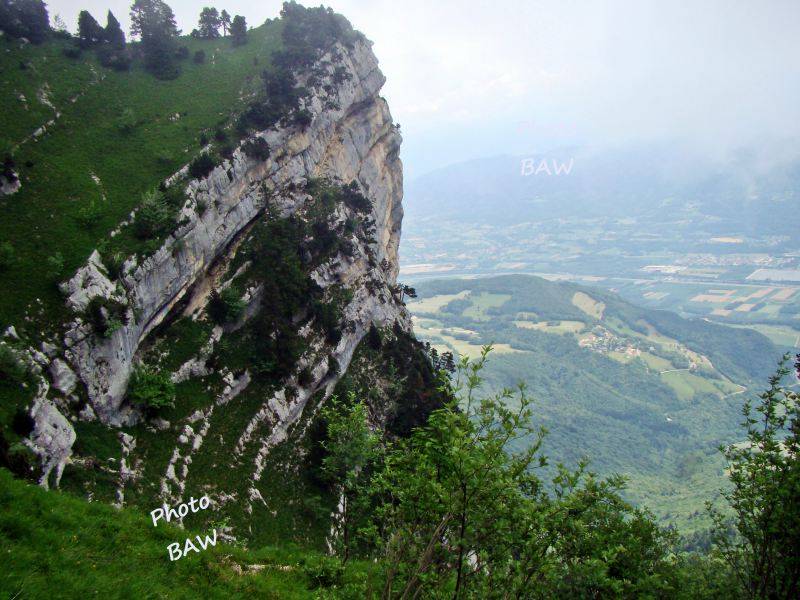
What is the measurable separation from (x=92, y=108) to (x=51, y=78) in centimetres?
564

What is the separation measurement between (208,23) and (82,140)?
43.0m

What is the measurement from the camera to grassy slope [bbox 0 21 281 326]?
1173 inches

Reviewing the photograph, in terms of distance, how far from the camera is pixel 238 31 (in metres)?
72.0

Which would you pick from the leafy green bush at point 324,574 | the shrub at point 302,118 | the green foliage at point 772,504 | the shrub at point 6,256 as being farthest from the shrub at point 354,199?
the green foliage at point 772,504

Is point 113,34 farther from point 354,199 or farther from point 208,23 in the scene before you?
point 354,199

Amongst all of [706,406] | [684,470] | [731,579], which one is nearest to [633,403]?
[706,406]

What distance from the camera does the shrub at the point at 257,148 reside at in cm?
4972

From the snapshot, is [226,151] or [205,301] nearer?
[205,301]

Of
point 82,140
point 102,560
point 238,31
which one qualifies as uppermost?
point 238,31

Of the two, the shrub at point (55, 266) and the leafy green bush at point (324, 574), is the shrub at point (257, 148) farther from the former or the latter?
the leafy green bush at point (324, 574)

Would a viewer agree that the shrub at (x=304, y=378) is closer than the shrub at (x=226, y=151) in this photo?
Yes

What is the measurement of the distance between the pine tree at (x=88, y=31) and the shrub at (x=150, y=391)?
4837 centimetres

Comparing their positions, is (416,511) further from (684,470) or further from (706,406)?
(706,406)

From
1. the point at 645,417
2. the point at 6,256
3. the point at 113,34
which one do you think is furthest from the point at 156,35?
the point at 645,417
